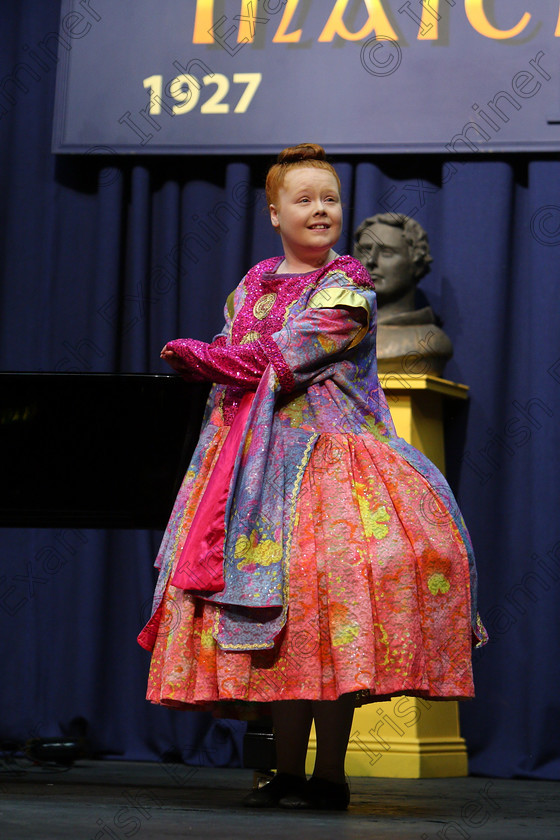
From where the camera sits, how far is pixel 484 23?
380 cm

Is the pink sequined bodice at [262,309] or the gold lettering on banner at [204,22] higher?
the gold lettering on banner at [204,22]

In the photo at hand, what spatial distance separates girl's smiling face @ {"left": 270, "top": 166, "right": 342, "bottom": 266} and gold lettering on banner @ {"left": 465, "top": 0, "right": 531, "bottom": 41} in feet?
5.68

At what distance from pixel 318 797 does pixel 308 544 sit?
47 centimetres

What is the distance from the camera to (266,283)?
2391 millimetres

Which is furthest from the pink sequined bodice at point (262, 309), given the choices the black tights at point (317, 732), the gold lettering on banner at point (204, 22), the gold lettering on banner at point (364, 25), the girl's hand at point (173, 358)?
the gold lettering on banner at point (204, 22)

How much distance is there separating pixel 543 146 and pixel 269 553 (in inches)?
84.0

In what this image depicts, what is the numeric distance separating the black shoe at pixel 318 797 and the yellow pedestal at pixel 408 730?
1085 millimetres

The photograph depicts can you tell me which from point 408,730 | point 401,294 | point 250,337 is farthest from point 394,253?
point 408,730

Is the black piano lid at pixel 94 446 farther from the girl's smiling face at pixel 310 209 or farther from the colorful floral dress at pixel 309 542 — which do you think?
the girl's smiling face at pixel 310 209

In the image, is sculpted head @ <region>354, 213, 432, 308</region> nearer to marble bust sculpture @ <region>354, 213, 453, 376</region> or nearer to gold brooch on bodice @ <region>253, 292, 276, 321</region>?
marble bust sculpture @ <region>354, 213, 453, 376</region>

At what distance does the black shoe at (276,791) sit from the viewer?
2.14 meters

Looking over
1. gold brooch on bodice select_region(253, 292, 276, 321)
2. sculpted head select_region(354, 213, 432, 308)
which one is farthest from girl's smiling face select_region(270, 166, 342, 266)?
sculpted head select_region(354, 213, 432, 308)

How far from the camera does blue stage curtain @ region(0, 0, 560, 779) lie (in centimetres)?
357

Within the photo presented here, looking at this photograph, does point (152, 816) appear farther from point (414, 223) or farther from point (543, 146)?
point (543, 146)
